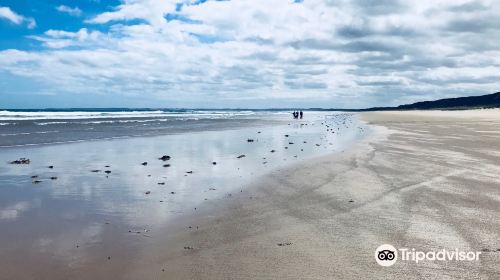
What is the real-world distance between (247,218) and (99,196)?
4.26 m

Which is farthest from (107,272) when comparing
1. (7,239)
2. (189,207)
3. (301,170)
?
(301,170)

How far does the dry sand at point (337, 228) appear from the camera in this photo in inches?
225

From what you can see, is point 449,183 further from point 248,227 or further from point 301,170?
point 248,227

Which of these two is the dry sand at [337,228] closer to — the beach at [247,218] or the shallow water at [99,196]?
the beach at [247,218]

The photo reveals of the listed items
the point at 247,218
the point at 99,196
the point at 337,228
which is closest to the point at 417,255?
the point at 337,228

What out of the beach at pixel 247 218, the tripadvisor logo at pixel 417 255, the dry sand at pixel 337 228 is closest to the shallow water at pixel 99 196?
the beach at pixel 247 218

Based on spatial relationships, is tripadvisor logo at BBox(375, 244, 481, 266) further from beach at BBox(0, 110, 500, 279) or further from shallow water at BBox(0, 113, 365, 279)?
shallow water at BBox(0, 113, 365, 279)

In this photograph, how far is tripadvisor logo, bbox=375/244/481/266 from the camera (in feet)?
19.6

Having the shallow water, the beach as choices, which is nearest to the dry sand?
the beach

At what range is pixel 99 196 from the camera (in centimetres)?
1045

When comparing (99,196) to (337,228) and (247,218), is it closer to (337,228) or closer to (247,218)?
(247,218)

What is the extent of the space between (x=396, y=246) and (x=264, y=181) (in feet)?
20.0

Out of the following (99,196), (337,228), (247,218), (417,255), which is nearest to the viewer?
(417,255)

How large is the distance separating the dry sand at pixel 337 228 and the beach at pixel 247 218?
3 centimetres
